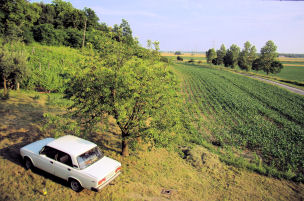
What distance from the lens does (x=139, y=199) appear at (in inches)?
290

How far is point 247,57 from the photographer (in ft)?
263

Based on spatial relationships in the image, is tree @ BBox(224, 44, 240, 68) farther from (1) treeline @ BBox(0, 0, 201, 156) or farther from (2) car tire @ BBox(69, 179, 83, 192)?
(2) car tire @ BBox(69, 179, 83, 192)

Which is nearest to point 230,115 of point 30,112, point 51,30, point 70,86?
point 70,86

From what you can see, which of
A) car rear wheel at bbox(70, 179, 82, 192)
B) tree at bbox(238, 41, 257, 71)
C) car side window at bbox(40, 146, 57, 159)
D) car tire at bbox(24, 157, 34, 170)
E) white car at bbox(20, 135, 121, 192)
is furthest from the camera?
tree at bbox(238, 41, 257, 71)

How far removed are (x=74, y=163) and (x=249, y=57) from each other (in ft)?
296

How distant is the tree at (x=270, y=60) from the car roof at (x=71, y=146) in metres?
79.7

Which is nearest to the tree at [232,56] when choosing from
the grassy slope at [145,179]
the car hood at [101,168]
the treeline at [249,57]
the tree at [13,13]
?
the treeline at [249,57]

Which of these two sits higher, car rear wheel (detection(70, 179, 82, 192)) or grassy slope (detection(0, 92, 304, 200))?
car rear wheel (detection(70, 179, 82, 192))

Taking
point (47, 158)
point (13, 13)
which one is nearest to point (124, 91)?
point (47, 158)

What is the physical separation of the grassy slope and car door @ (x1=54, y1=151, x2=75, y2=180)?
55 centimetres

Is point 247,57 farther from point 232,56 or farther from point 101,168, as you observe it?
point 101,168

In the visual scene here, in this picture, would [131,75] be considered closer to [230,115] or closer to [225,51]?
[230,115]

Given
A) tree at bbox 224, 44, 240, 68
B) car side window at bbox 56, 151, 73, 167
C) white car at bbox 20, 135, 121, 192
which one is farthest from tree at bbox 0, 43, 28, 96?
tree at bbox 224, 44, 240, 68

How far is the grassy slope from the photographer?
284 inches
